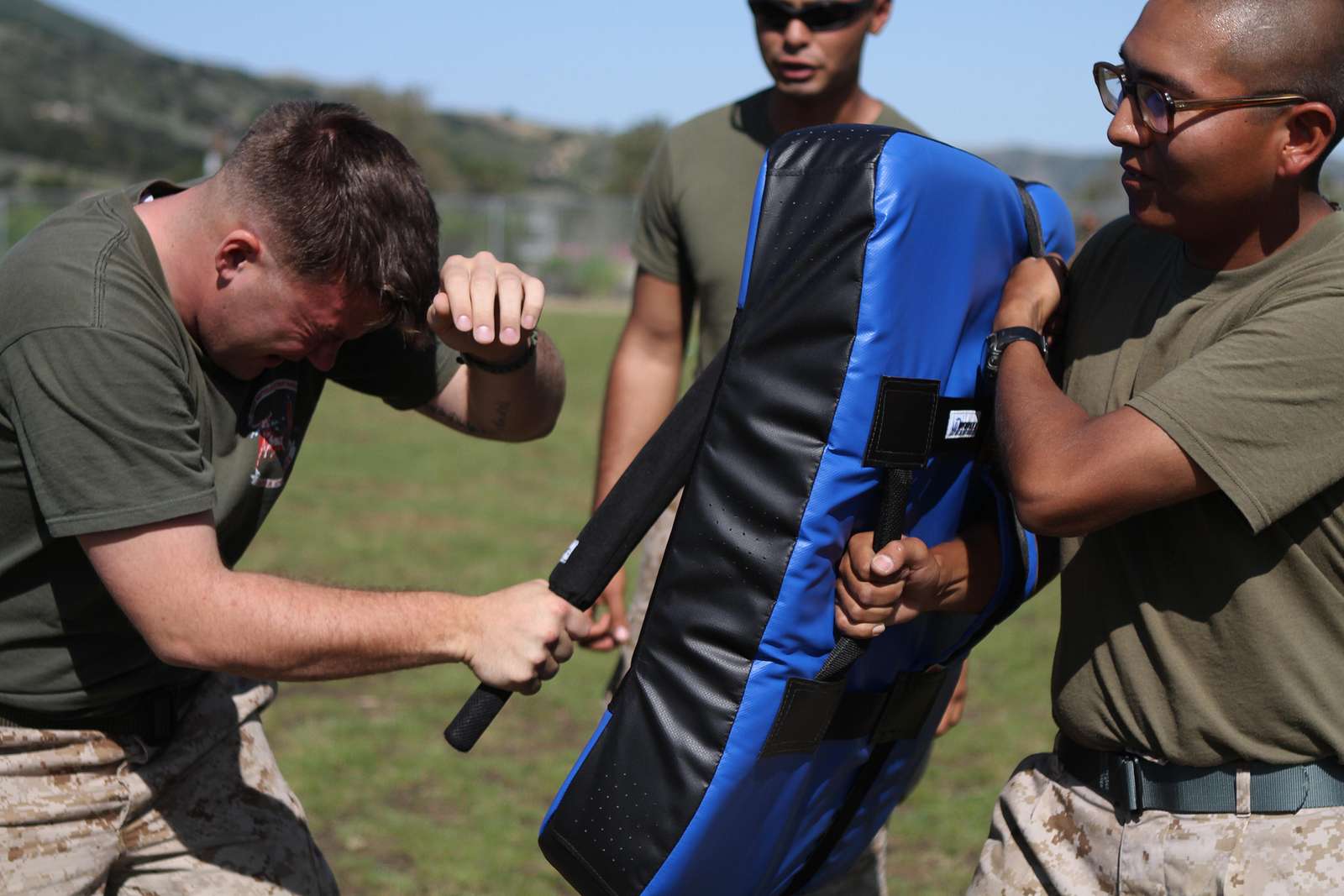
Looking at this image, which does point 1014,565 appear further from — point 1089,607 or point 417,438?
point 417,438

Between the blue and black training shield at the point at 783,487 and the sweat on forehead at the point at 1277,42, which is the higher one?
the sweat on forehead at the point at 1277,42

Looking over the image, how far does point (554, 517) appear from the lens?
35.2 ft

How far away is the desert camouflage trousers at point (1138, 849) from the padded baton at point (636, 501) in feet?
3.25

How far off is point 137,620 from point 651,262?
1988 millimetres

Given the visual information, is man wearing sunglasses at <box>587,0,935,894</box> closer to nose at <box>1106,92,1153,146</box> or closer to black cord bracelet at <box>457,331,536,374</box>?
black cord bracelet at <box>457,331,536,374</box>

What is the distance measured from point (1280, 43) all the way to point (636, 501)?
1.35 meters

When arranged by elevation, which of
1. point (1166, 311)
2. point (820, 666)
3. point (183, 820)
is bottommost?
point (183, 820)

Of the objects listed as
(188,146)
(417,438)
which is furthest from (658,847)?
(188,146)

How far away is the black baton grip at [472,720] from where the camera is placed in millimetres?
2732

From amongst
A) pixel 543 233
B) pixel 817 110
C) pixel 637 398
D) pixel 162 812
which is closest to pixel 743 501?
pixel 162 812

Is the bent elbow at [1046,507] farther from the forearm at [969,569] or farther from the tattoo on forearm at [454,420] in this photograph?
the tattoo on forearm at [454,420]

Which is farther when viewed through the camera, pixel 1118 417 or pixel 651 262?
pixel 651 262

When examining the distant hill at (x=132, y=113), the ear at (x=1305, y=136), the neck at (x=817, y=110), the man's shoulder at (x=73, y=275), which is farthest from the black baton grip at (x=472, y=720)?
the distant hill at (x=132, y=113)

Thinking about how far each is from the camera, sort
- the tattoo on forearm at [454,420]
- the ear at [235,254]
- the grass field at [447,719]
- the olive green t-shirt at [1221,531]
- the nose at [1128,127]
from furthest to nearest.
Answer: the grass field at [447,719]
the tattoo on forearm at [454,420]
the ear at [235,254]
the nose at [1128,127]
the olive green t-shirt at [1221,531]
